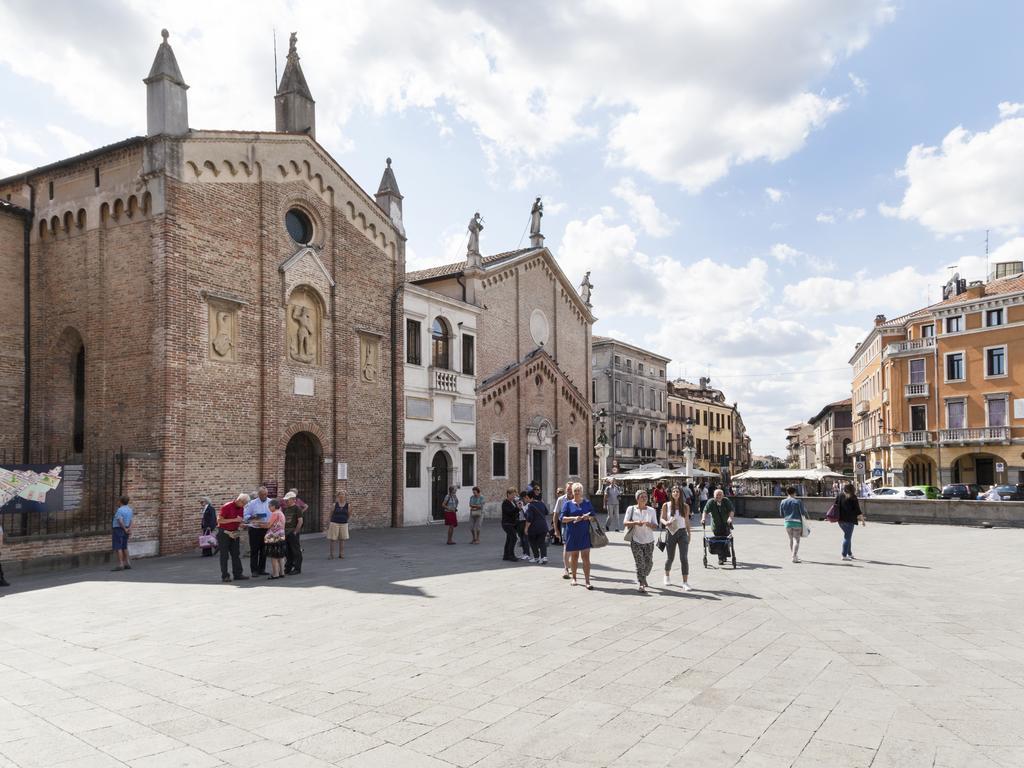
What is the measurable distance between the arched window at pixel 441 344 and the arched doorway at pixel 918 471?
36.6 m

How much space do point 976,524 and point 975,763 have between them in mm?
26005

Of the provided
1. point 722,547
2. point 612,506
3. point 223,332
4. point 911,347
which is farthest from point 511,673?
point 911,347

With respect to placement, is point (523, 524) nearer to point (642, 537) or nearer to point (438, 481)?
point (642, 537)

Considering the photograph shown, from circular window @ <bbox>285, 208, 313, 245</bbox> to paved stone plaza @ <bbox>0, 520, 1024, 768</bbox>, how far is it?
12501 millimetres

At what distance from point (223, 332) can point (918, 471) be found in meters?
48.2

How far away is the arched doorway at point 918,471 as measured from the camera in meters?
50.7

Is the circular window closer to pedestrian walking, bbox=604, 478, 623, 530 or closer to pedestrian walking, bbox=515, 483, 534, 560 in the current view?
pedestrian walking, bbox=515, 483, 534, 560

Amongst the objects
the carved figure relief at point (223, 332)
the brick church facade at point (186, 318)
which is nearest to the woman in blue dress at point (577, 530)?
the brick church facade at point (186, 318)

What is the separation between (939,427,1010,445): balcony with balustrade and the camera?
150 ft

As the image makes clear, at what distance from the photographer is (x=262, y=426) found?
2080 centimetres

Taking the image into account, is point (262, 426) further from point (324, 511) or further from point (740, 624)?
point (740, 624)

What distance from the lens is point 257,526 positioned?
14055mm

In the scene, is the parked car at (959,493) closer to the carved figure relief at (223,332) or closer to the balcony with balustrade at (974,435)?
the balcony with balustrade at (974,435)

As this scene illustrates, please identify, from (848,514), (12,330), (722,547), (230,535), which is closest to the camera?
(230,535)
